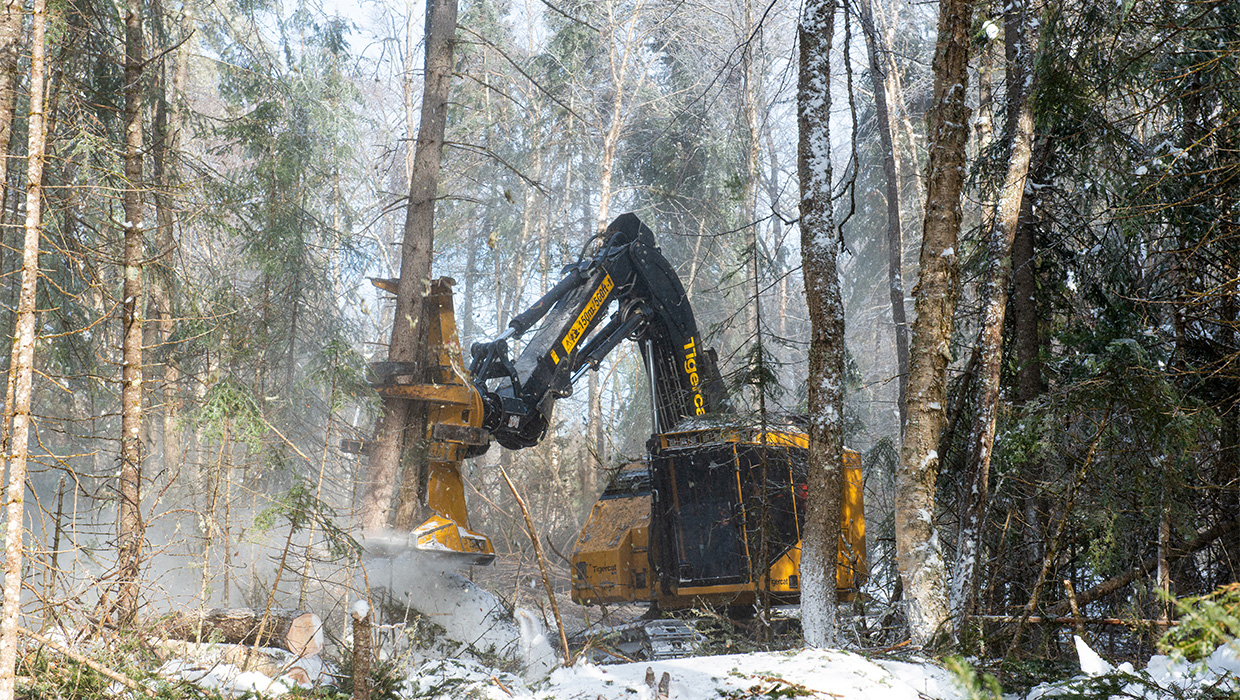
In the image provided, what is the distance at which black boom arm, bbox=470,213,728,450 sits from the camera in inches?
289

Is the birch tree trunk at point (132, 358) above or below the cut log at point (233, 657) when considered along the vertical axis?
above

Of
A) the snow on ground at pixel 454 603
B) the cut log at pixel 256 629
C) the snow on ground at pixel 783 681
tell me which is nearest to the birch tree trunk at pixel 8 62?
the cut log at pixel 256 629

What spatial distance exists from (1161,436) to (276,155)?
984 centimetres

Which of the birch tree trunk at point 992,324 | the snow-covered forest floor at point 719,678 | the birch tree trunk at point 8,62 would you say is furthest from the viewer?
the birch tree trunk at point 992,324

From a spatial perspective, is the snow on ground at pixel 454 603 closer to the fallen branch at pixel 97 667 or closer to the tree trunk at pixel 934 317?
the fallen branch at pixel 97 667

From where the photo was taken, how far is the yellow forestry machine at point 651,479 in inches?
278

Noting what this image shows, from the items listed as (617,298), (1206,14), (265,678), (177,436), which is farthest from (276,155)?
(1206,14)

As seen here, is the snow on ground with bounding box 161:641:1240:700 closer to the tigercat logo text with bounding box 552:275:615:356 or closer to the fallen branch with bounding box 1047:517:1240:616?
the fallen branch with bounding box 1047:517:1240:616

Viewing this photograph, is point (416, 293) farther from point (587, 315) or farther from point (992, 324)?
point (992, 324)

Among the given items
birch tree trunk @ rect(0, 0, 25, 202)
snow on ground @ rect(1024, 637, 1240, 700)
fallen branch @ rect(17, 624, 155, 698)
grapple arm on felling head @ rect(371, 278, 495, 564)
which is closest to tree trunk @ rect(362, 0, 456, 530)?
grapple arm on felling head @ rect(371, 278, 495, 564)

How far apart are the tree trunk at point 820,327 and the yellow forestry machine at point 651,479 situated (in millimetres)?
1017

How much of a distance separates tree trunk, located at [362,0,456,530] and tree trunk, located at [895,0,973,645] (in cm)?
419

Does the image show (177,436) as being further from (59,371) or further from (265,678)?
(265,678)

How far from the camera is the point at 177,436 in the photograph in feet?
39.2
